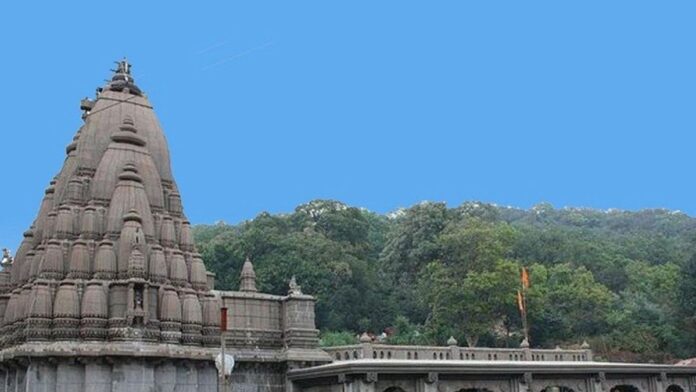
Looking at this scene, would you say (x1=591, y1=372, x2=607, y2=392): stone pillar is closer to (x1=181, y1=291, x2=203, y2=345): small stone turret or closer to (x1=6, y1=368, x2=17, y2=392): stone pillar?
(x1=181, y1=291, x2=203, y2=345): small stone turret

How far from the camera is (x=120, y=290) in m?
22.2

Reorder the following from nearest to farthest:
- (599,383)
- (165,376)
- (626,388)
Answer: (165,376) < (599,383) < (626,388)

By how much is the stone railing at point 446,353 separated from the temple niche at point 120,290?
1177 millimetres

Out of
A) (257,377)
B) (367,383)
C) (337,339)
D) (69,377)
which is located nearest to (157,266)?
(69,377)

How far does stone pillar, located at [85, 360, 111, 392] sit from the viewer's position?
21234 millimetres

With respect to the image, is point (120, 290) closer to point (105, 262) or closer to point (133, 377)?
point (105, 262)

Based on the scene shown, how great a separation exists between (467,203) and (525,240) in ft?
24.0

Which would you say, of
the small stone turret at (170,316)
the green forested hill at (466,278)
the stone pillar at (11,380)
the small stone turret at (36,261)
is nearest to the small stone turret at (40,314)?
the small stone turret at (36,261)

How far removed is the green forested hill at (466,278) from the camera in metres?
46.9

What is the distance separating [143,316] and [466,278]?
95.8ft

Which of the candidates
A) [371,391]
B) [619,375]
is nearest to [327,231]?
[619,375]

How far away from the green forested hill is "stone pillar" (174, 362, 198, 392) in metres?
25.2

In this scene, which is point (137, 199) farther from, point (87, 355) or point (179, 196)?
point (87, 355)

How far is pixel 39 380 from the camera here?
21219 millimetres
